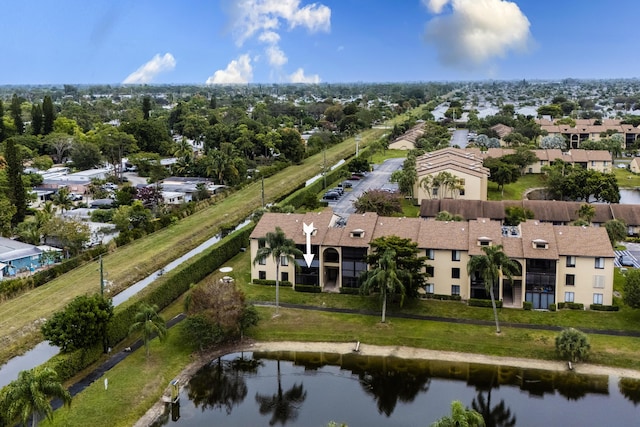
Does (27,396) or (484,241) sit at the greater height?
(484,241)

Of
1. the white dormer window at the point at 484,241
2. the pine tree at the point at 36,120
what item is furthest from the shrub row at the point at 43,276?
Result: the pine tree at the point at 36,120

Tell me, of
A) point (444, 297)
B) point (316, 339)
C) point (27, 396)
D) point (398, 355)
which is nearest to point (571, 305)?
point (444, 297)

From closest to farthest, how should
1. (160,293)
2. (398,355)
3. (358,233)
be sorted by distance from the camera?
1. (398,355)
2. (160,293)
3. (358,233)

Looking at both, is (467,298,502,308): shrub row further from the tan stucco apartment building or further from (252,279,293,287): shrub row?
(252,279,293,287): shrub row

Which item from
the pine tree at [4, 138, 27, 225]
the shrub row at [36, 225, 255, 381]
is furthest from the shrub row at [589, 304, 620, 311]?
the pine tree at [4, 138, 27, 225]

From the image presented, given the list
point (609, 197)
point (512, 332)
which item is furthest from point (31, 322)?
point (609, 197)

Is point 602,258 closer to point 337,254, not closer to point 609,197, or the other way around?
point 337,254

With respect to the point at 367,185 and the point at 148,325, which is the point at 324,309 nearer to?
the point at 148,325
